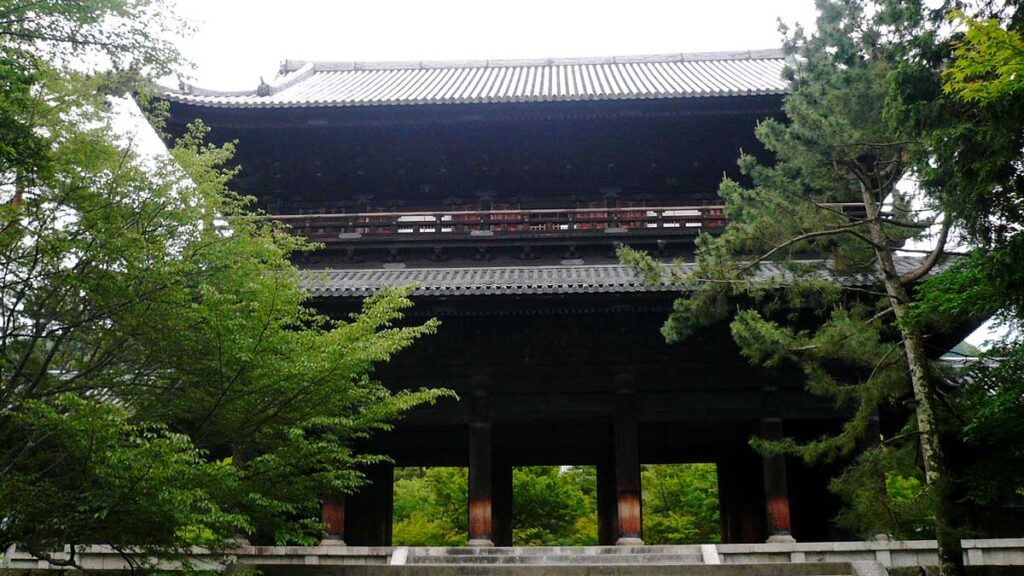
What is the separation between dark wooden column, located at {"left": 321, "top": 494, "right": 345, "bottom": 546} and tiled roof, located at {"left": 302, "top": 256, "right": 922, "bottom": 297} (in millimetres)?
3088

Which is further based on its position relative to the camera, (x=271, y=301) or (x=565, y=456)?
(x=565, y=456)

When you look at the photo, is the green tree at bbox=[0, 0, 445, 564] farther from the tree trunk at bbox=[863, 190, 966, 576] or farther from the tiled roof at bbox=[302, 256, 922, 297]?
the tree trunk at bbox=[863, 190, 966, 576]

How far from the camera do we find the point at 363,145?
13.7 m

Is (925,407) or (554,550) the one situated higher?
(925,407)

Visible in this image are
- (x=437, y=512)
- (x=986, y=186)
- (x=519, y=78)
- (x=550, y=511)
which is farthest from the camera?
(x=519, y=78)

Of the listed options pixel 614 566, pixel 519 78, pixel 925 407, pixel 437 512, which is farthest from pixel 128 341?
pixel 519 78

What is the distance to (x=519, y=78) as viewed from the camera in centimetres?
2020

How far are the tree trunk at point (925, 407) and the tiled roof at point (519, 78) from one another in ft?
25.9

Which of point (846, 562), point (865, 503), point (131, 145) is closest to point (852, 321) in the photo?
point (865, 503)

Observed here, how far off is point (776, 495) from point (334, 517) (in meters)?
6.27

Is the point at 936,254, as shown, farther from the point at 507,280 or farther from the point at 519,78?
the point at 519,78

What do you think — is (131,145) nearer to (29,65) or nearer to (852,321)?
(29,65)

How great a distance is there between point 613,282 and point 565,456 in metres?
6.40

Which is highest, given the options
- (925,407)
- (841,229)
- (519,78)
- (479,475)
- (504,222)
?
(519,78)
